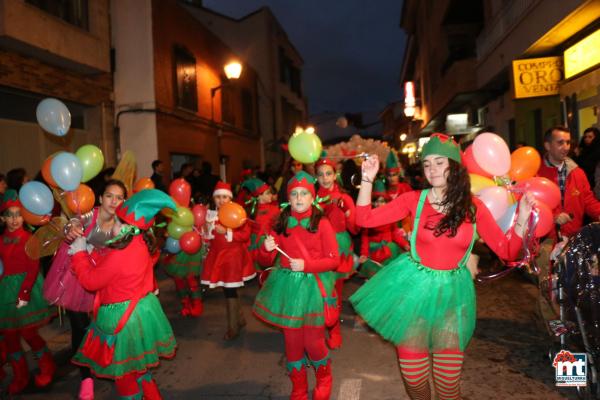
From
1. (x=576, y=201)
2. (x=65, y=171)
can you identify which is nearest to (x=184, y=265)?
(x=65, y=171)

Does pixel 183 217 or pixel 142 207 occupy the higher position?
pixel 142 207

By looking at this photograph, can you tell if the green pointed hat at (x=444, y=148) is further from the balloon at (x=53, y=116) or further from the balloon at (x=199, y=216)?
the balloon at (x=199, y=216)

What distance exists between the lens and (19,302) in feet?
15.2

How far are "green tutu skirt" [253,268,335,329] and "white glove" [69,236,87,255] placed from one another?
145 cm

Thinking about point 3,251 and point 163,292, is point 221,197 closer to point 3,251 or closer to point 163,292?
point 3,251

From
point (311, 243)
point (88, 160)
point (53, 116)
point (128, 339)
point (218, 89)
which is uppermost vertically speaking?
point (218, 89)

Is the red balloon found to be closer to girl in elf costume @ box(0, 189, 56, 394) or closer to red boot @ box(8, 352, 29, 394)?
girl in elf costume @ box(0, 189, 56, 394)

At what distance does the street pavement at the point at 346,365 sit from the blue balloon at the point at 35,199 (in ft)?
5.99

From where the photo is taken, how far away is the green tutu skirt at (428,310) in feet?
10.4

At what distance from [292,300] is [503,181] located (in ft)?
6.20

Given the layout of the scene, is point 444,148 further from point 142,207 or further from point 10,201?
point 10,201

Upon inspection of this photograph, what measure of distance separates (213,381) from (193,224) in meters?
2.37

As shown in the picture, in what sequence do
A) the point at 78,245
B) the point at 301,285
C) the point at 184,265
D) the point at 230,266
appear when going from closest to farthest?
the point at 78,245
the point at 301,285
the point at 230,266
the point at 184,265

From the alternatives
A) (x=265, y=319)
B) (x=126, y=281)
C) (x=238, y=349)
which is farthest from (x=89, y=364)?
(x=238, y=349)
